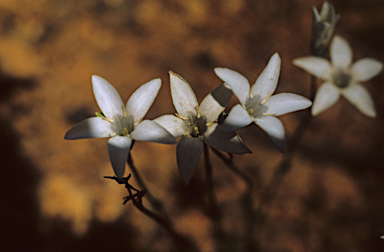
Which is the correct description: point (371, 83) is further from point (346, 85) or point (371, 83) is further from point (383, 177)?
point (346, 85)

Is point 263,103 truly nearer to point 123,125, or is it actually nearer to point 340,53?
point 340,53

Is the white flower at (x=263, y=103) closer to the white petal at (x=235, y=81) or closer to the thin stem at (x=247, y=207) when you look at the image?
the white petal at (x=235, y=81)

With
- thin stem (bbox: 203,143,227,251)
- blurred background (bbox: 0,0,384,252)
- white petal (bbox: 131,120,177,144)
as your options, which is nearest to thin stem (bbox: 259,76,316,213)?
blurred background (bbox: 0,0,384,252)

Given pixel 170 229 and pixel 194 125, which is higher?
pixel 194 125

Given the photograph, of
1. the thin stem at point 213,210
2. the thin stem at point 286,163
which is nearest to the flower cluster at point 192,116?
the thin stem at point 213,210

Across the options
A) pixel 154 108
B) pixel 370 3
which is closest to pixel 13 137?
pixel 154 108

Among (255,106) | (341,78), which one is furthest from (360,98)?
(255,106)
